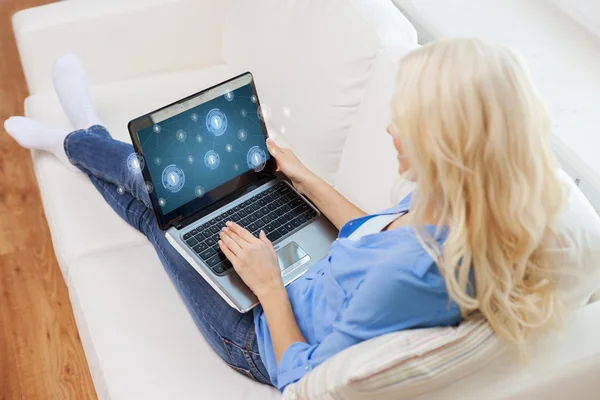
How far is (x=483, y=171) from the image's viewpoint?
90 cm

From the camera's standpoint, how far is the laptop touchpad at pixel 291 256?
1.40 m

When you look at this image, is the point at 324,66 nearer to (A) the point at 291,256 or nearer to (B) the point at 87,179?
(A) the point at 291,256

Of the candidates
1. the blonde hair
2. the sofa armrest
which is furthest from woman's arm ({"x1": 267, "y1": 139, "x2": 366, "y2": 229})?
the sofa armrest

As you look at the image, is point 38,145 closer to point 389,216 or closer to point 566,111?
point 389,216

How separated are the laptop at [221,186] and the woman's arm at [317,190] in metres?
0.02

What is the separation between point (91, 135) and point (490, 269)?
118 centimetres

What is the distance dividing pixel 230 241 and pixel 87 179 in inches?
25.5

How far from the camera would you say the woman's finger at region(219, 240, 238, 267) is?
1300 mm

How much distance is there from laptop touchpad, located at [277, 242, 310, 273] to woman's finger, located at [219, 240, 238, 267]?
0.12m

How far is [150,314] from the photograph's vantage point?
4.74 ft

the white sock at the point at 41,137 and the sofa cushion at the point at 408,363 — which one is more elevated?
the white sock at the point at 41,137

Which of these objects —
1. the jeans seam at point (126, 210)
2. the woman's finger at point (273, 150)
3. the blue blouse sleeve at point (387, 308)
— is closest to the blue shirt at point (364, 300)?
the blue blouse sleeve at point (387, 308)

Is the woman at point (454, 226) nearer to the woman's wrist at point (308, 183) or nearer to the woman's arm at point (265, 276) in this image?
the woman's arm at point (265, 276)

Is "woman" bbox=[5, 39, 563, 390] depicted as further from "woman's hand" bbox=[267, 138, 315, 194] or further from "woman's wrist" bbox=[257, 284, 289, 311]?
"woman's hand" bbox=[267, 138, 315, 194]
